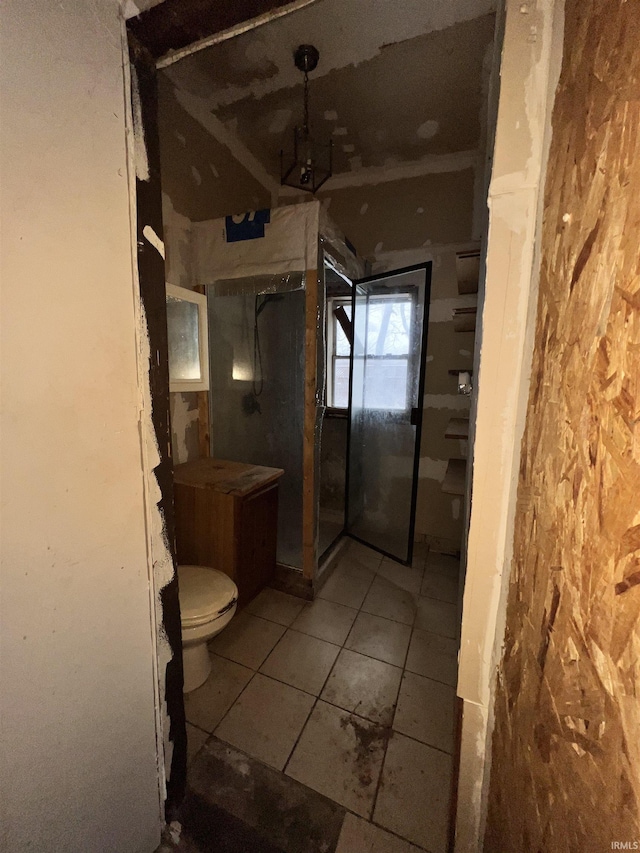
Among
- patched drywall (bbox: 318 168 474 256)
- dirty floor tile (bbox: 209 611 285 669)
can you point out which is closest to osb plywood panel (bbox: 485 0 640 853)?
dirty floor tile (bbox: 209 611 285 669)

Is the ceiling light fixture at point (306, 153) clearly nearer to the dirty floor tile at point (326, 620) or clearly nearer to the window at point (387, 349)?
the window at point (387, 349)

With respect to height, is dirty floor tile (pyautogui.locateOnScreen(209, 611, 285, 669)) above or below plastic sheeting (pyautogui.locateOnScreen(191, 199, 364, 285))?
below

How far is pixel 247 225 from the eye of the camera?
1825mm

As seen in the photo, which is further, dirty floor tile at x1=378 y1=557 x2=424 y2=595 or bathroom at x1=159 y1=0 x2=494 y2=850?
dirty floor tile at x1=378 y1=557 x2=424 y2=595

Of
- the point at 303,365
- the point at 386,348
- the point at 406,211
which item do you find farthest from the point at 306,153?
the point at 303,365

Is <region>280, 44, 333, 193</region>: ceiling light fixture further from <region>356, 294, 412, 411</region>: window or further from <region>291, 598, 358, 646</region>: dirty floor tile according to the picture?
<region>291, 598, 358, 646</region>: dirty floor tile

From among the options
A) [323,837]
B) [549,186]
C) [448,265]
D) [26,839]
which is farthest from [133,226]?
[448,265]

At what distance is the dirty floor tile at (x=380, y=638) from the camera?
1.62 meters

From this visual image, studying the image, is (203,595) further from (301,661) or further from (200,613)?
(301,661)

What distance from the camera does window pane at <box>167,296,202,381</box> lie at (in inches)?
69.8

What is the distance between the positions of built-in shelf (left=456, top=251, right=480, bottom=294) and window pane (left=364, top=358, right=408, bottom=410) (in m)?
0.68

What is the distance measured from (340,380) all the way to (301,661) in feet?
7.63

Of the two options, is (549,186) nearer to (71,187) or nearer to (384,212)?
(71,187)

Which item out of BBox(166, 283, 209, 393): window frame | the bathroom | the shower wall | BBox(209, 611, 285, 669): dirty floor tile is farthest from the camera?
the shower wall
